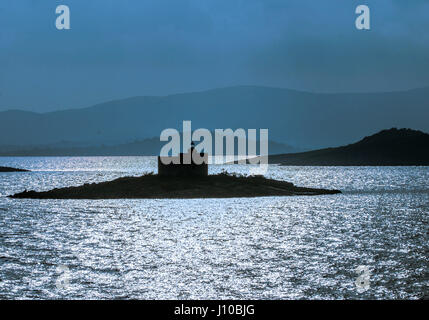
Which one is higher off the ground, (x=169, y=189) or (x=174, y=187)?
(x=174, y=187)

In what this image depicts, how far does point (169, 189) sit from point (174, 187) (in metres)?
0.84

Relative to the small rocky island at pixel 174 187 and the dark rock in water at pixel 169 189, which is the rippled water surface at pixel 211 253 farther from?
the dark rock in water at pixel 169 189

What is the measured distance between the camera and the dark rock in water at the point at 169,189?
301ft

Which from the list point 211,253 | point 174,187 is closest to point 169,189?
point 174,187

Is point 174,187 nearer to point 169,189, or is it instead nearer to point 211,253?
point 169,189

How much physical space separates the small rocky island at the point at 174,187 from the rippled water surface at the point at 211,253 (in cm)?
1815

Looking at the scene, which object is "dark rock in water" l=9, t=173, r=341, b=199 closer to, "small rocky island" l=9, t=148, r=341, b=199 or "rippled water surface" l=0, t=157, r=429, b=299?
"small rocky island" l=9, t=148, r=341, b=199

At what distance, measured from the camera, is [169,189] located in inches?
3625

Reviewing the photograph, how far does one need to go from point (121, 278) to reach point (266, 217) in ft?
116

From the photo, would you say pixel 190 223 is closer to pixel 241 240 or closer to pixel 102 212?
pixel 241 240

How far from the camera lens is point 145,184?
9412cm

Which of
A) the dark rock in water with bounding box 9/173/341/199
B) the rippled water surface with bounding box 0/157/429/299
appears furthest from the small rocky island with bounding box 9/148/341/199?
the rippled water surface with bounding box 0/157/429/299

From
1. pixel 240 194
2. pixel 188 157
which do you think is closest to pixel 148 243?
pixel 188 157

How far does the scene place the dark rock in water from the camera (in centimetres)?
9188
